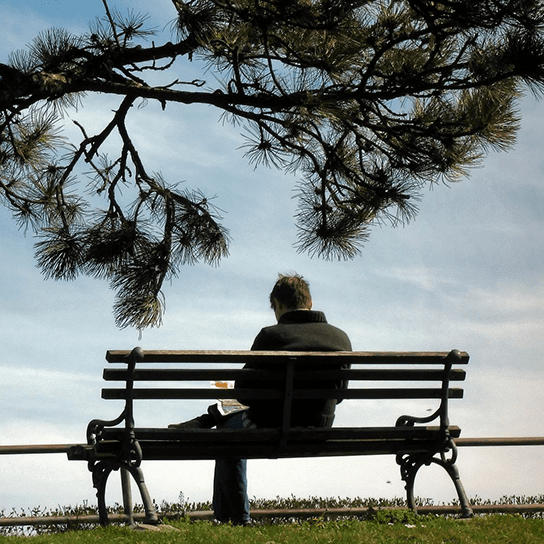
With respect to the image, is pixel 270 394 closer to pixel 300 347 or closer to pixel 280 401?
pixel 280 401

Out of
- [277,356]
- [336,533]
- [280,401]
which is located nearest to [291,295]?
[277,356]

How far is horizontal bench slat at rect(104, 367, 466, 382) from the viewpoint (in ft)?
13.4

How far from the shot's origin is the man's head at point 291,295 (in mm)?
4559

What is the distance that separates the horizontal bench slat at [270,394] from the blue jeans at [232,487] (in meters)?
0.38

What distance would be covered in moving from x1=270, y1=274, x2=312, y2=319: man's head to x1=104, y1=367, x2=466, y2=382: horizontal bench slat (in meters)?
0.41

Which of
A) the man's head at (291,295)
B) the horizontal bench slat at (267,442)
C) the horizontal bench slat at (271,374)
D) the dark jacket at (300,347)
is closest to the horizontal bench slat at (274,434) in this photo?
the horizontal bench slat at (267,442)

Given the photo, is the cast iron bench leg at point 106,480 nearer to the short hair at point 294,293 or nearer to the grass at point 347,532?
the grass at point 347,532

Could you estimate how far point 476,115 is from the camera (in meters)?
6.63

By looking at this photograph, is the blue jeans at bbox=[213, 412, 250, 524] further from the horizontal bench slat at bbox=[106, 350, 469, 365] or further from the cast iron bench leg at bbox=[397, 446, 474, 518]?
the cast iron bench leg at bbox=[397, 446, 474, 518]

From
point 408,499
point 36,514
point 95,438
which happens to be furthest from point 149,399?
point 36,514

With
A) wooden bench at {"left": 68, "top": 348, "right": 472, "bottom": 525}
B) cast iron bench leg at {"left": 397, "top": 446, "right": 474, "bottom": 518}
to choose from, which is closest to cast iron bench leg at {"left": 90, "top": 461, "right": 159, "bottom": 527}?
wooden bench at {"left": 68, "top": 348, "right": 472, "bottom": 525}

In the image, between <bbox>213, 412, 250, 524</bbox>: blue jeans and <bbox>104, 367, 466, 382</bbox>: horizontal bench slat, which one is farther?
<bbox>213, 412, 250, 524</bbox>: blue jeans

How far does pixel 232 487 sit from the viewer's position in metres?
4.57

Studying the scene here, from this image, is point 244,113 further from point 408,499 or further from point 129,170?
point 408,499
